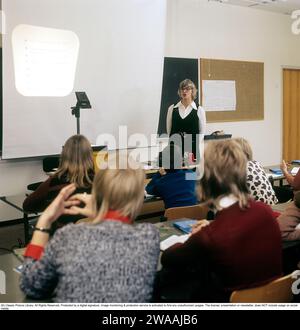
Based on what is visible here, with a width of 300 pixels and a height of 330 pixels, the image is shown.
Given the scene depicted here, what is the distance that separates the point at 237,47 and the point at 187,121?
2099 mm

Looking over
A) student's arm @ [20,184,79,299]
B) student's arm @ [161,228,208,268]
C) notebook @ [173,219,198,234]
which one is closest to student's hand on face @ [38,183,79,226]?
student's arm @ [20,184,79,299]

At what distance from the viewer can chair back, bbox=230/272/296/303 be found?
1.50 m

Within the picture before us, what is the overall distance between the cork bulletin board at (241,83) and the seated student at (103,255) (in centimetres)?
489

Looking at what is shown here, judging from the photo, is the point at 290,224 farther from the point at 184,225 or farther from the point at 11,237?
the point at 11,237

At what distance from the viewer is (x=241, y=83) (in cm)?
657

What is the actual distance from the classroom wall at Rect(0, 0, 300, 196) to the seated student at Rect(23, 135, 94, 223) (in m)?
1.95

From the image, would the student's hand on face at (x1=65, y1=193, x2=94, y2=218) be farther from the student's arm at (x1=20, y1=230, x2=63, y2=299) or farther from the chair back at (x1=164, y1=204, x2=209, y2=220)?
the chair back at (x1=164, y1=204, x2=209, y2=220)

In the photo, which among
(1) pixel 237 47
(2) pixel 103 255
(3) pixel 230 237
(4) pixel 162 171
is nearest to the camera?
(2) pixel 103 255

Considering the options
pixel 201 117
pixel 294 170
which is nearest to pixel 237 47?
pixel 201 117

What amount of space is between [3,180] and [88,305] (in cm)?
337
